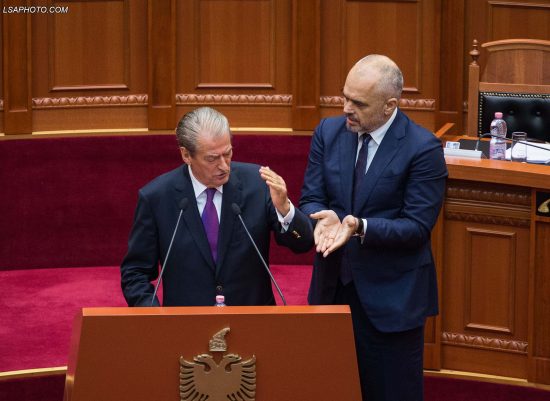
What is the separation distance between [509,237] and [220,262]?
1.17 meters

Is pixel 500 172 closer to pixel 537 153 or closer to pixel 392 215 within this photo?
pixel 537 153

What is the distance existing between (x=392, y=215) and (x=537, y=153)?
3.49 feet

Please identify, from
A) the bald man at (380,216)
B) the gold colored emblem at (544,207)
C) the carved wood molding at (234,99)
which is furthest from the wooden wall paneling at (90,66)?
the bald man at (380,216)

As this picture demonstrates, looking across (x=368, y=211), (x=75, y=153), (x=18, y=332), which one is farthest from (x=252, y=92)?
(x=368, y=211)

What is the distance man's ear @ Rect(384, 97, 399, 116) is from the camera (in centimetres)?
229

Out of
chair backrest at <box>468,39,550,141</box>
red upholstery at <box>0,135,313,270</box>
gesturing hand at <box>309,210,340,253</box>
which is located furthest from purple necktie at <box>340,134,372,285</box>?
red upholstery at <box>0,135,313,270</box>

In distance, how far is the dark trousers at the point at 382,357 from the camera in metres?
2.36

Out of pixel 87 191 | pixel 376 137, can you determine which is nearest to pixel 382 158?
pixel 376 137

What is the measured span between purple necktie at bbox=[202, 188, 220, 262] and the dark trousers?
1.05 ft

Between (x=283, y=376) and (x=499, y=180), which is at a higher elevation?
(x=499, y=180)

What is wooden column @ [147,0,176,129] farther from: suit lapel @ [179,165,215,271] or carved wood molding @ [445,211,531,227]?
suit lapel @ [179,165,215,271]

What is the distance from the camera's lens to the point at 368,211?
2.33 m

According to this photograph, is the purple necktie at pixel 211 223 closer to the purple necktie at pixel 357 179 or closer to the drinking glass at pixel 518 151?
the purple necktie at pixel 357 179

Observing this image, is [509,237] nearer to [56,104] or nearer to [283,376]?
[283,376]
